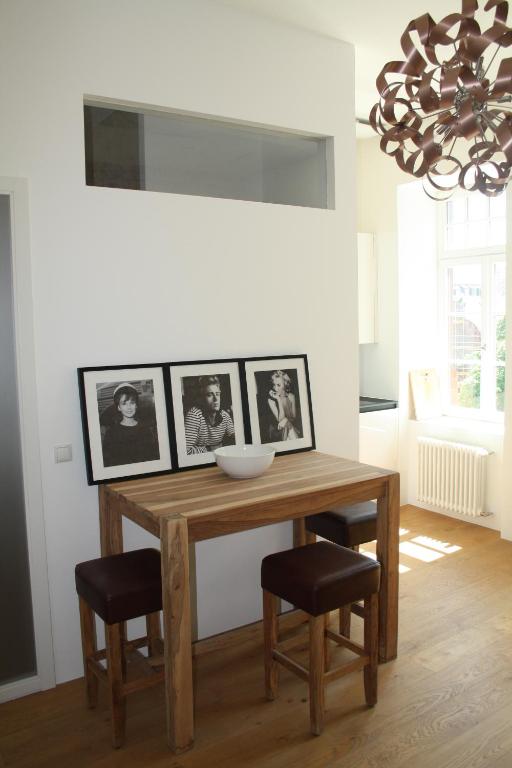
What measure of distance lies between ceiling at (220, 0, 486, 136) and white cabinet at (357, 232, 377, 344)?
1.73m

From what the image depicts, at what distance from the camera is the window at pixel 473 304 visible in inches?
194

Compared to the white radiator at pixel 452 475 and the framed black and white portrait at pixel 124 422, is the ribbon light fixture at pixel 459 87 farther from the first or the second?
the white radiator at pixel 452 475

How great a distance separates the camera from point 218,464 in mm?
2871

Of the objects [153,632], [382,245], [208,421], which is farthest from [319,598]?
[382,245]

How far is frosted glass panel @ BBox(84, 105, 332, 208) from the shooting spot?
2908mm

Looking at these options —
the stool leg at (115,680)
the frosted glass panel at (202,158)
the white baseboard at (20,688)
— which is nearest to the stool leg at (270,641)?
the stool leg at (115,680)

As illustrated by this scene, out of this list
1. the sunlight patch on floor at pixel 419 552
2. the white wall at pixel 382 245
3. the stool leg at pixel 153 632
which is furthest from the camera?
the white wall at pixel 382 245

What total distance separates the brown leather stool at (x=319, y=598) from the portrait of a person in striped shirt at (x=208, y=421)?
2.22 feet

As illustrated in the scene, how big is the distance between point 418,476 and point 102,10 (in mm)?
3908

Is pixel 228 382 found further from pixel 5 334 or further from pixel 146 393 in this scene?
pixel 5 334

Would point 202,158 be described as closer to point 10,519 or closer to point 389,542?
point 10,519

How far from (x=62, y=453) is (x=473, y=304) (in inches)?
140

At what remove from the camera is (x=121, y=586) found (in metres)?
2.41

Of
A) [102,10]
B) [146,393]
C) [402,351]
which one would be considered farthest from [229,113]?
[402,351]
